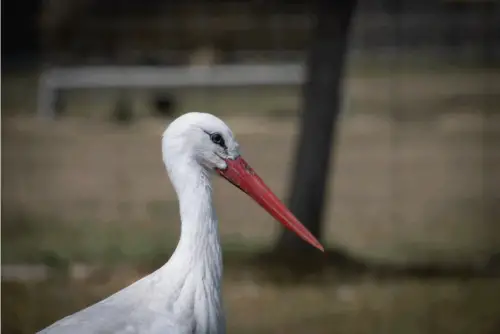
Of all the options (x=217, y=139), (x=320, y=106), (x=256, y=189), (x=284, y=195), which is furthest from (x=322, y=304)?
(x=217, y=139)

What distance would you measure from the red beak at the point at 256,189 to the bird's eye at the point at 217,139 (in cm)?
3

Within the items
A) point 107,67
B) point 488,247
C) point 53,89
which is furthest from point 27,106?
point 488,247

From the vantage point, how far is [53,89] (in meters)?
3.37

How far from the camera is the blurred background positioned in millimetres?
2822

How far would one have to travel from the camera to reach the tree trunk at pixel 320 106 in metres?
3.02

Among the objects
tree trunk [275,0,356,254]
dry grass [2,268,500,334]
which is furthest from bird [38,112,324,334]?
tree trunk [275,0,356,254]

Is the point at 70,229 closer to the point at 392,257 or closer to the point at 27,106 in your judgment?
the point at 27,106

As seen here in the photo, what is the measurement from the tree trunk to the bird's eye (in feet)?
4.58

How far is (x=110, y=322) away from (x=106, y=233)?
163cm

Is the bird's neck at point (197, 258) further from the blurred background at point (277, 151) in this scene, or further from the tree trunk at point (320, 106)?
the tree trunk at point (320, 106)

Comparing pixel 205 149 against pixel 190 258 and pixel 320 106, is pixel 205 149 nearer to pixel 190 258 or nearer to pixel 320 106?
pixel 190 258

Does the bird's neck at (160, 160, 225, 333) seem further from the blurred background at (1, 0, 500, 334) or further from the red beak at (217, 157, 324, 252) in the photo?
the blurred background at (1, 0, 500, 334)

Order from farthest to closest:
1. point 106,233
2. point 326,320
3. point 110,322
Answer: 1. point 106,233
2. point 326,320
3. point 110,322

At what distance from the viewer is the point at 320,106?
304 centimetres
